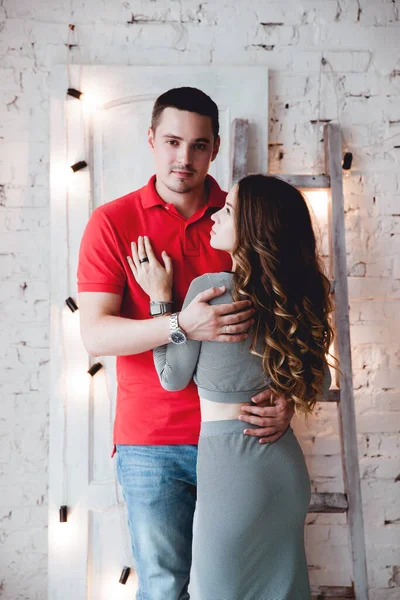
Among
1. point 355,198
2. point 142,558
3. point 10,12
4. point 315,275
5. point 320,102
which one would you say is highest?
point 10,12

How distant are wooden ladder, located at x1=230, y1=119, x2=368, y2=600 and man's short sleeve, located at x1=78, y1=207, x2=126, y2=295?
64 centimetres

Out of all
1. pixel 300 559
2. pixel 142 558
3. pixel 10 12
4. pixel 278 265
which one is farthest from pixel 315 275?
pixel 10 12

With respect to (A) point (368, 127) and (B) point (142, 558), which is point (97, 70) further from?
(B) point (142, 558)

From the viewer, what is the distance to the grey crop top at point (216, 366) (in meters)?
1.30

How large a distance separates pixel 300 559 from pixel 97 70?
1756mm

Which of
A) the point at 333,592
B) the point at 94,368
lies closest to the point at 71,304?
the point at 94,368

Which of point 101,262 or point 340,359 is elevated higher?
point 101,262

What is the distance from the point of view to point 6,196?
2152 millimetres

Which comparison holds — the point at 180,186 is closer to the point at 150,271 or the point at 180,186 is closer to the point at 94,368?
the point at 150,271

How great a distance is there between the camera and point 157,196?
167 cm

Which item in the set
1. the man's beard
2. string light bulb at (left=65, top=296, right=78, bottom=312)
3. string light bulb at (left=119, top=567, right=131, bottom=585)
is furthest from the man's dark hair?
string light bulb at (left=119, top=567, right=131, bottom=585)

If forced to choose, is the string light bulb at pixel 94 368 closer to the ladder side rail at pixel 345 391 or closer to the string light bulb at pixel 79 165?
the string light bulb at pixel 79 165

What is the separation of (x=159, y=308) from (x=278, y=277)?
0.33 metres

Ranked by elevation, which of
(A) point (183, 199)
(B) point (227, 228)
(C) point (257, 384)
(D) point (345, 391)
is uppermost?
(A) point (183, 199)
